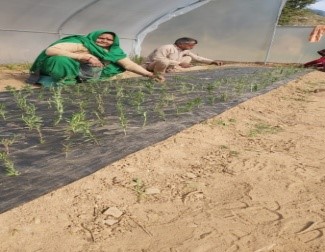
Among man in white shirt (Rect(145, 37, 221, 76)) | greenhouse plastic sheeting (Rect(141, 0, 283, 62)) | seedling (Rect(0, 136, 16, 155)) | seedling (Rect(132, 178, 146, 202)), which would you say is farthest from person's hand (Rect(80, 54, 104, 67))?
greenhouse plastic sheeting (Rect(141, 0, 283, 62))

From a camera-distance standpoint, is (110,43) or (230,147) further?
(110,43)

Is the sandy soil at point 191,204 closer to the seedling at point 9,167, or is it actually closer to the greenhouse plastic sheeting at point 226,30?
the seedling at point 9,167

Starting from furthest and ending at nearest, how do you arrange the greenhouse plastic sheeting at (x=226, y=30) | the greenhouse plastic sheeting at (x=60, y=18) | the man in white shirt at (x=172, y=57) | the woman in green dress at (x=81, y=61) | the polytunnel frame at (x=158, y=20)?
the greenhouse plastic sheeting at (x=226, y=30) < the polytunnel frame at (x=158, y=20) < the greenhouse plastic sheeting at (x=60, y=18) < the man in white shirt at (x=172, y=57) < the woman in green dress at (x=81, y=61)

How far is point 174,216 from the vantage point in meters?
1.64

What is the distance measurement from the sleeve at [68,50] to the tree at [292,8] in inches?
669

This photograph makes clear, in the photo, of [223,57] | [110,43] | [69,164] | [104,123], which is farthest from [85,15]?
[69,164]

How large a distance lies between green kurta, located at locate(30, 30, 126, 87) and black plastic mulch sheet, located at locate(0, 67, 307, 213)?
18.5 inches

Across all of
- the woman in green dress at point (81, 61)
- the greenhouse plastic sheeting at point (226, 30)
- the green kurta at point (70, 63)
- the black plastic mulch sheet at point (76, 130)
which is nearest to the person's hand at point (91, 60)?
the woman in green dress at point (81, 61)

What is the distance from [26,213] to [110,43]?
3.43 m

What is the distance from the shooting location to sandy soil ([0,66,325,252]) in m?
1.44

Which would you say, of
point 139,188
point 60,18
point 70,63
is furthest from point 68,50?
point 60,18

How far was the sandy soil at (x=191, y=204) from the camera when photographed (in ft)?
4.73

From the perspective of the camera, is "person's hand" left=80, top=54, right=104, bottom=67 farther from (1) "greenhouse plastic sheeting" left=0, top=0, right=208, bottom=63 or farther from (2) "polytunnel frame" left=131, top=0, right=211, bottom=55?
(2) "polytunnel frame" left=131, top=0, right=211, bottom=55

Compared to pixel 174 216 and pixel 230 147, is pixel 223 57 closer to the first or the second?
pixel 230 147
